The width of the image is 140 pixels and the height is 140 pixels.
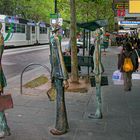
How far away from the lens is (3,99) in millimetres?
7133

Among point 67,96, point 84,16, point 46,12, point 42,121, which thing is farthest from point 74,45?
point 46,12

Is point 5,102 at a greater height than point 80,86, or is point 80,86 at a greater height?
point 5,102

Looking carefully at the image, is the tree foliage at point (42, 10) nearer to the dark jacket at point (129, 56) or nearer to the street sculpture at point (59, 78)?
the dark jacket at point (129, 56)

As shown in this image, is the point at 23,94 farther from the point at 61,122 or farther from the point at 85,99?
the point at 61,122

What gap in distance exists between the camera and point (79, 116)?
8953 mm

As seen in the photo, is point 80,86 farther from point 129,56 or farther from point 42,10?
point 42,10

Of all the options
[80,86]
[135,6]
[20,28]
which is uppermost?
[135,6]

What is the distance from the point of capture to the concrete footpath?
7.42 m

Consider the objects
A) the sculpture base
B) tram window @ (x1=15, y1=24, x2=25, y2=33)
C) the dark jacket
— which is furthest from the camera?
tram window @ (x1=15, y1=24, x2=25, y2=33)

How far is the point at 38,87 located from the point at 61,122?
582 centimetres

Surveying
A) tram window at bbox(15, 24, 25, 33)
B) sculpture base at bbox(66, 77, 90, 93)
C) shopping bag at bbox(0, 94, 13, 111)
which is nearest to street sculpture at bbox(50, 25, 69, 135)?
shopping bag at bbox(0, 94, 13, 111)

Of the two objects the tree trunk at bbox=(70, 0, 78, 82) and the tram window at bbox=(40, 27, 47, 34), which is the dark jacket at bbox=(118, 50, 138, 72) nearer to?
the tree trunk at bbox=(70, 0, 78, 82)

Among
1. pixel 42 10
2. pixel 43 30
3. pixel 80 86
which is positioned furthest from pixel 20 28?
pixel 80 86

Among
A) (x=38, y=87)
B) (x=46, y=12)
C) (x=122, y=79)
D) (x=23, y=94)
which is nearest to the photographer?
(x=122, y=79)
